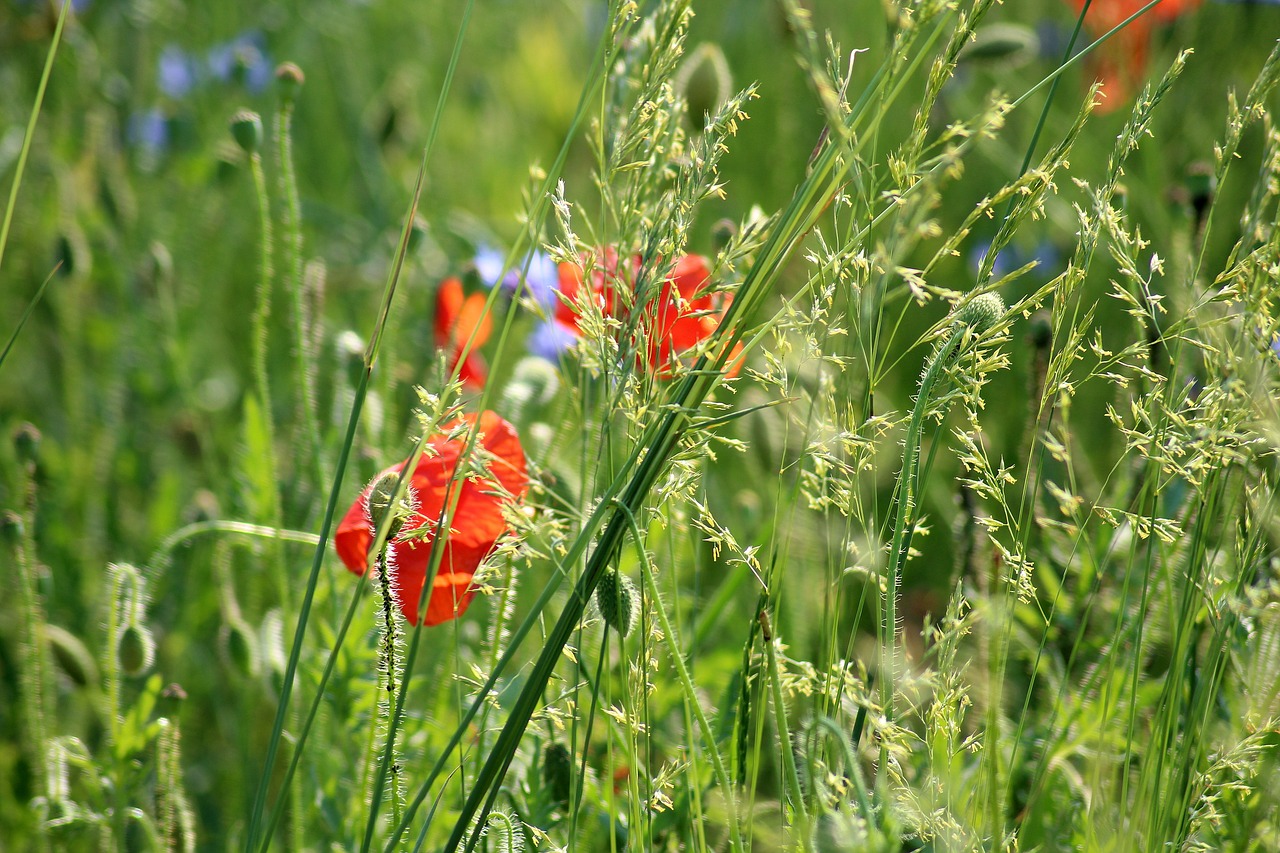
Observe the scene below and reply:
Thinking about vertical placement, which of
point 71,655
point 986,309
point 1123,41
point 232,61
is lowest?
point 71,655

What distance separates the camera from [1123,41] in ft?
5.78

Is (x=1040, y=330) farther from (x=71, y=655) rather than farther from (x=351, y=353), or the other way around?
(x=71, y=655)

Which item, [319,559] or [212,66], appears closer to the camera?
[319,559]

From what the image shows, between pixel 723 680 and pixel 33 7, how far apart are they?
1.51 metres

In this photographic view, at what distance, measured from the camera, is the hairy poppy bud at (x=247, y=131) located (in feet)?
2.84

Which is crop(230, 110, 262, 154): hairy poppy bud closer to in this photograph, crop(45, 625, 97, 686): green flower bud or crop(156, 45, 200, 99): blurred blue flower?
crop(45, 625, 97, 686): green flower bud

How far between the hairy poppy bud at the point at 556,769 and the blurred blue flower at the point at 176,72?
1.48 metres

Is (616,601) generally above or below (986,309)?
below

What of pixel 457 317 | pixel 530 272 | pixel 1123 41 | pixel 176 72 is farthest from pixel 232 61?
pixel 1123 41

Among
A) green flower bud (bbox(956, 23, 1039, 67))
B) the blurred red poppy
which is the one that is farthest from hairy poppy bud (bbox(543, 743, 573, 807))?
green flower bud (bbox(956, 23, 1039, 67))

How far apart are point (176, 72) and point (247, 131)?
4.39 feet

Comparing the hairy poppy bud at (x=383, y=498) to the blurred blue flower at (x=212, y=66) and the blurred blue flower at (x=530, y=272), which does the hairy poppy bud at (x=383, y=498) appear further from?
the blurred blue flower at (x=212, y=66)

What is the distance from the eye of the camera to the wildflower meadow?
51 centimetres

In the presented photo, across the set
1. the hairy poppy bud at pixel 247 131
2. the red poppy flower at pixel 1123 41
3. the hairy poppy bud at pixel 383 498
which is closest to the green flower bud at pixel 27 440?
the hairy poppy bud at pixel 247 131
